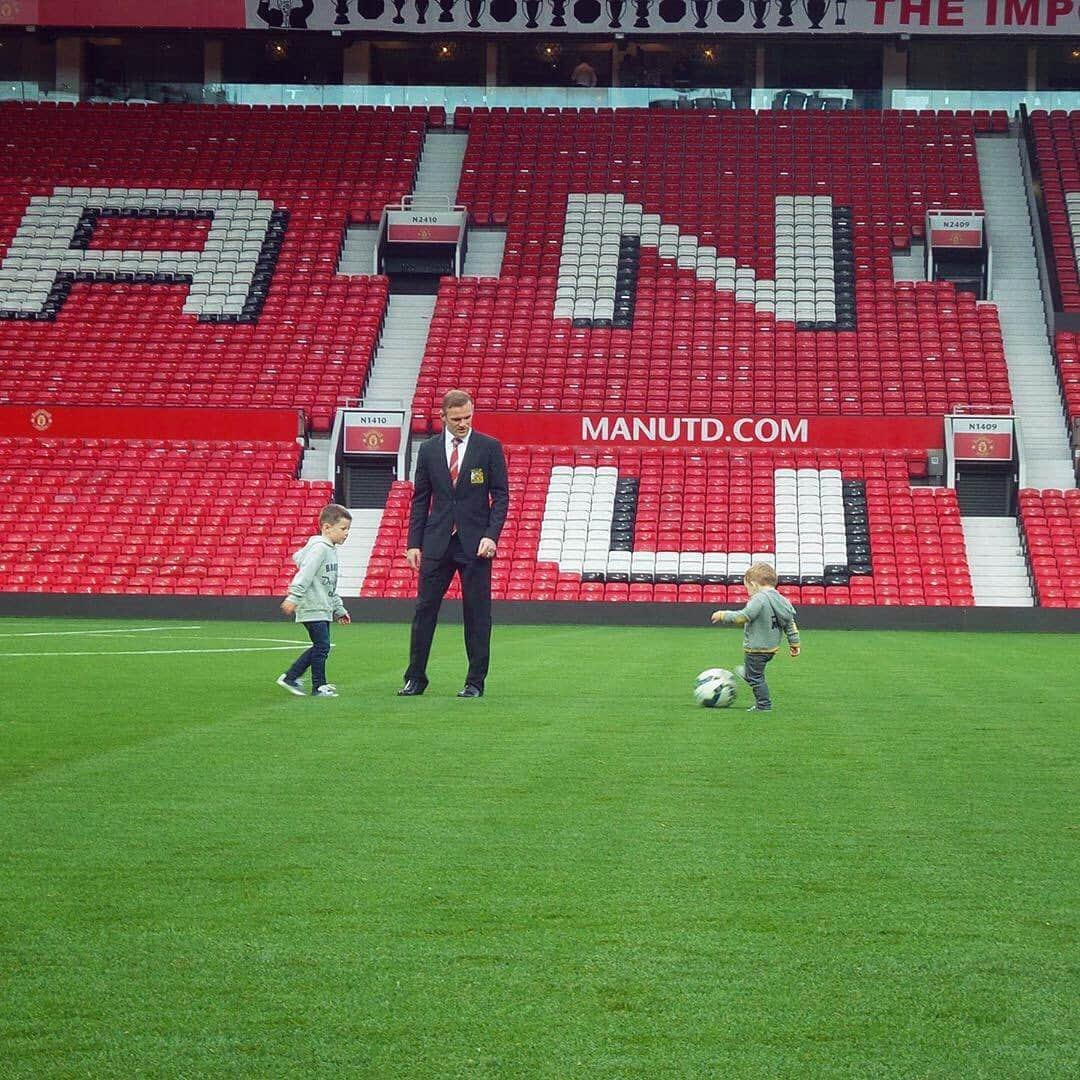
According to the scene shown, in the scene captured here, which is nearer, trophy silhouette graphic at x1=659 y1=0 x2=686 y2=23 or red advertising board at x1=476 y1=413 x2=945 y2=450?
red advertising board at x1=476 y1=413 x2=945 y2=450

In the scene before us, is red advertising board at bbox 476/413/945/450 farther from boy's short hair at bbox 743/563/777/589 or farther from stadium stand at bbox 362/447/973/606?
boy's short hair at bbox 743/563/777/589

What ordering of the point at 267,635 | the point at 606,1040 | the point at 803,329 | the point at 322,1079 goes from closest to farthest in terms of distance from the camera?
1. the point at 322,1079
2. the point at 606,1040
3. the point at 267,635
4. the point at 803,329

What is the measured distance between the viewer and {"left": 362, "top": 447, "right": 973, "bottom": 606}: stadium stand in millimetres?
27188

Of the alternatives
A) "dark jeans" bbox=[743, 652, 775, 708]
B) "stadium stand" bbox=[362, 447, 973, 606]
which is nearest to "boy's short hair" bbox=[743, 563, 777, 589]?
"dark jeans" bbox=[743, 652, 775, 708]

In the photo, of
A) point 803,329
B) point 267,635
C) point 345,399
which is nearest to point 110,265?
point 345,399

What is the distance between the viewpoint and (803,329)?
3400 centimetres

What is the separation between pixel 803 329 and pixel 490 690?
2398cm

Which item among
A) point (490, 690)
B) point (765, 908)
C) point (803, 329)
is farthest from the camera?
point (803, 329)

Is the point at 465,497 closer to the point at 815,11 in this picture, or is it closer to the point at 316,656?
the point at 316,656

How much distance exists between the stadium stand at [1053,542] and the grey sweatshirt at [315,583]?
18505 millimetres

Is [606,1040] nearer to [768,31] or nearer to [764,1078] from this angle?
[764,1078]

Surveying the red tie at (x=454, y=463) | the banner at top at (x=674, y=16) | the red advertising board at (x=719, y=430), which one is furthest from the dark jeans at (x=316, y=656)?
the banner at top at (x=674, y=16)

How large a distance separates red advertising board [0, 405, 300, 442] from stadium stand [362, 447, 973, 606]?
2.91 meters

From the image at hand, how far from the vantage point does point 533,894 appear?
4.71 metres
